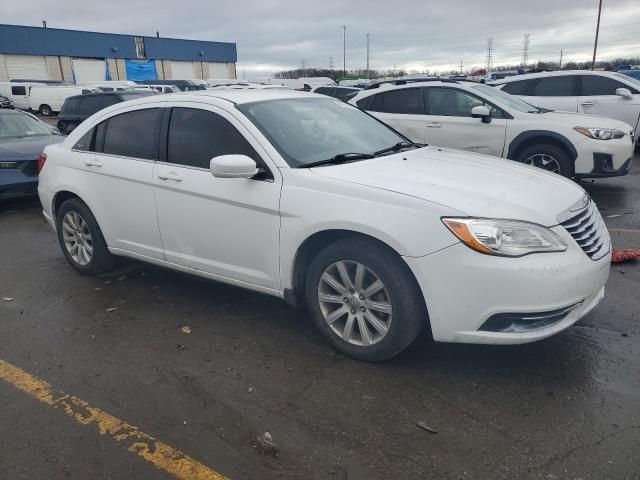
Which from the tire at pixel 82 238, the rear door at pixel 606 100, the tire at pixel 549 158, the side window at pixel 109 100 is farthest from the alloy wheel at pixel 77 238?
the side window at pixel 109 100

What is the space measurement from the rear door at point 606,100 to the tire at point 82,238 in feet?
31.1

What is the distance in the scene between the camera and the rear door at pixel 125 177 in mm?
4449

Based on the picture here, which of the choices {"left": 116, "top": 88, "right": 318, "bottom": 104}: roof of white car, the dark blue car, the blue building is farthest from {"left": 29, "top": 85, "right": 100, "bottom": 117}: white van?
{"left": 116, "top": 88, "right": 318, "bottom": 104}: roof of white car

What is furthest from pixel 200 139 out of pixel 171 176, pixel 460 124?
pixel 460 124

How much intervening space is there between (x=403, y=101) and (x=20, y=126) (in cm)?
654

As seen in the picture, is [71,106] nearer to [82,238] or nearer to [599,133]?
[82,238]

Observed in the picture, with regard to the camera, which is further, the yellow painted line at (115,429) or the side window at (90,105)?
the side window at (90,105)

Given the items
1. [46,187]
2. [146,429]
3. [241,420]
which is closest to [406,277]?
[241,420]

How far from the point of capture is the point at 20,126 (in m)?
9.45

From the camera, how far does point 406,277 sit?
126 inches

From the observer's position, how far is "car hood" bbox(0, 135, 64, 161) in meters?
8.11

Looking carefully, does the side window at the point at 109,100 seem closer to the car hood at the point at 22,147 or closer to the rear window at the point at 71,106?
the rear window at the point at 71,106

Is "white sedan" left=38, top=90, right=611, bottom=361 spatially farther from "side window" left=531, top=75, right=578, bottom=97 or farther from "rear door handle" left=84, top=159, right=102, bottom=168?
"side window" left=531, top=75, right=578, bottom=97

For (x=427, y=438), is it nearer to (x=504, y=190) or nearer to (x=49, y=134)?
(x=504, y=190)
